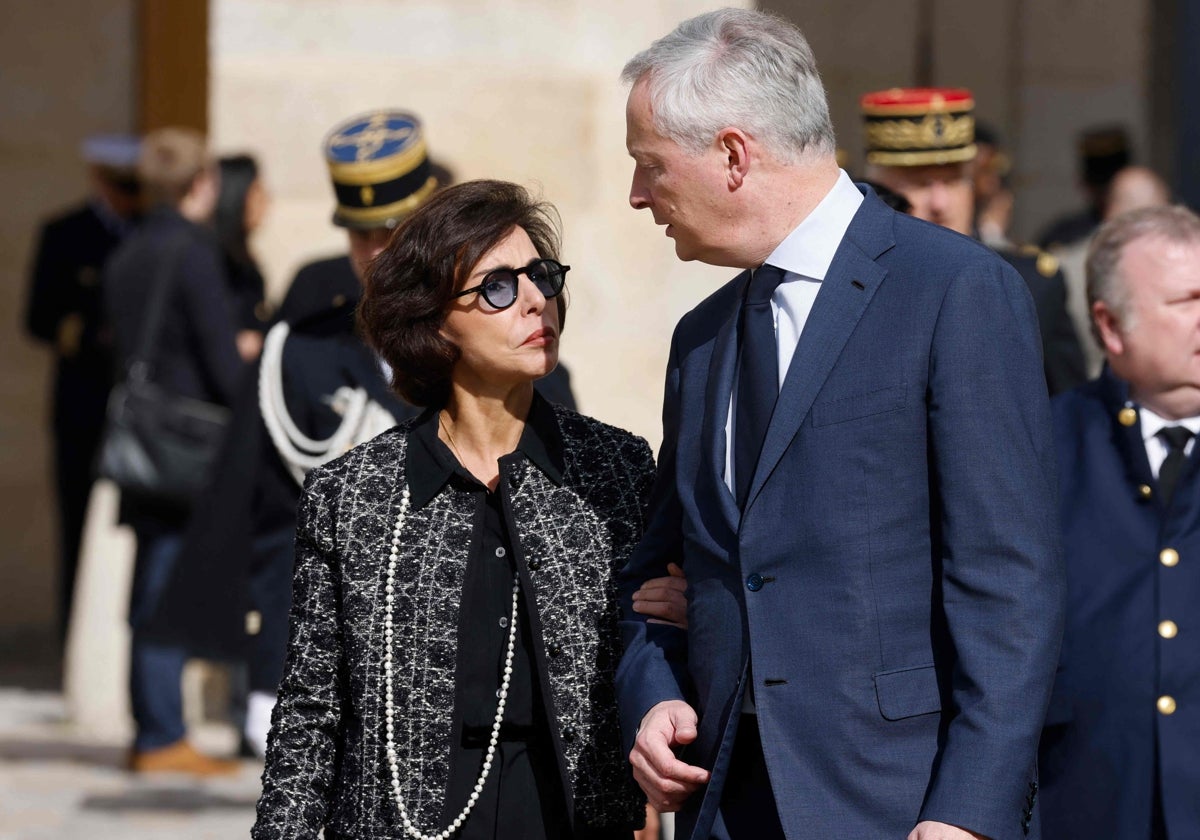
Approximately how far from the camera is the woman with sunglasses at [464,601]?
129 inches

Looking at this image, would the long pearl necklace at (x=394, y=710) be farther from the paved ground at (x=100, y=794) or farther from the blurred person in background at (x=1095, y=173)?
the blurred person in background at (x=1095, y=173)

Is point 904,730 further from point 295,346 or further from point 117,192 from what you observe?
point 117,192

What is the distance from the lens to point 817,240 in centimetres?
297

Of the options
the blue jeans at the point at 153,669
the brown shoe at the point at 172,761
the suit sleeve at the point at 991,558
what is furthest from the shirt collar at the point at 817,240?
the brown shoe at the point at 172,761

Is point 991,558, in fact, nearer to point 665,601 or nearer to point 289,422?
point 665,601

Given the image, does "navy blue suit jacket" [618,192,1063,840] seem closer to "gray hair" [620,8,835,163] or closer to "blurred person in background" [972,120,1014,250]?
"gray hair" [620,8,835,163]

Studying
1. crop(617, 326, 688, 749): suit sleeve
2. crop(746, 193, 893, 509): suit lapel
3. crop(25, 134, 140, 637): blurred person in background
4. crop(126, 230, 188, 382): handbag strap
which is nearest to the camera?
crop(746, 193, 893, 509): suit lapel

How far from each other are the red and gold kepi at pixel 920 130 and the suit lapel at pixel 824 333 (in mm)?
2293

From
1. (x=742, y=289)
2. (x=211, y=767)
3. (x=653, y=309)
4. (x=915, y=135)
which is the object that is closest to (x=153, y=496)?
(x=211, y=767)

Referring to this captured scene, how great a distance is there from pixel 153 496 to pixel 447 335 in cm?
416

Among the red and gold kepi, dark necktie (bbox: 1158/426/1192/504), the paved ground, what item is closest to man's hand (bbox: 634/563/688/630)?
dark necktie (bbox: 1158/426/1192/504)

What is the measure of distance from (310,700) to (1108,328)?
168cm

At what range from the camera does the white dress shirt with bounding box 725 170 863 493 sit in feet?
9.71

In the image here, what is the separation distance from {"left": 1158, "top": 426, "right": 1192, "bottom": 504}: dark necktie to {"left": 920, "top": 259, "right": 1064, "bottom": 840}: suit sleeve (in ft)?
3.52
